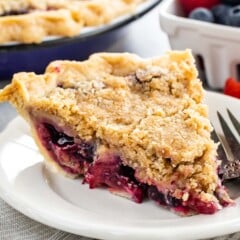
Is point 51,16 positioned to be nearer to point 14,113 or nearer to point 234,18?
point 14,113

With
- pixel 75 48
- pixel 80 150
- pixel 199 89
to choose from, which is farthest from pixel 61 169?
pixel 75 48

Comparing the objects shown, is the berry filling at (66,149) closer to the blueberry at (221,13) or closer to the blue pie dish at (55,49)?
the blue pie dish at (55,49)

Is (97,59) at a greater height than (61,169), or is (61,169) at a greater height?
(97,59)

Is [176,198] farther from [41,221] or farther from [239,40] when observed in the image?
[239,40]

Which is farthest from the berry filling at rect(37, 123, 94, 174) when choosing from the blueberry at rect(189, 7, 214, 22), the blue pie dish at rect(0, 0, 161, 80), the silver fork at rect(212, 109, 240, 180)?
the blueberry at rect(189, 7, 214, 22)

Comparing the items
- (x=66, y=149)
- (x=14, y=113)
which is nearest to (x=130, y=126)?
(x=66, y=149)

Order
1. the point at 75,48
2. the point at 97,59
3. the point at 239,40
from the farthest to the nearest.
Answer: the point at 75,48 → the point at 239,40 → the point at 97,59

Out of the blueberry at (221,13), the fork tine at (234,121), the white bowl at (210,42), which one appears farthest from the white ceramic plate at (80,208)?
the blueberry at (221,13)
